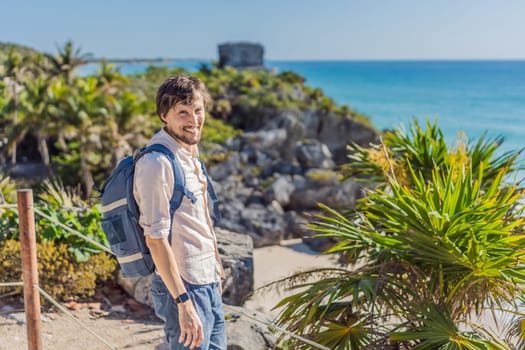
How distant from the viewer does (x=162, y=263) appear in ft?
7.89

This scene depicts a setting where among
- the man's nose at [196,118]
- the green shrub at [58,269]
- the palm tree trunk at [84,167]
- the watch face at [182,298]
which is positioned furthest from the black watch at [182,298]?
the palm tree trunk at [84,167]

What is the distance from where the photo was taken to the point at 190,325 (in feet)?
8.07

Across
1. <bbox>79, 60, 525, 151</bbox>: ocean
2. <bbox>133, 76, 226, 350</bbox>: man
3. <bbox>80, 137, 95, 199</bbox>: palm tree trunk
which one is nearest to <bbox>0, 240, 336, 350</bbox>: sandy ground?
<bbox>133, 76, 226, 350</bbox>: man

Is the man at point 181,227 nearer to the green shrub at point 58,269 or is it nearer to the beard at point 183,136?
the beard at point 183,136

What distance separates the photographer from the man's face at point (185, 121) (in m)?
2.56

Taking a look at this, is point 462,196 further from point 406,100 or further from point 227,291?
point 406,100

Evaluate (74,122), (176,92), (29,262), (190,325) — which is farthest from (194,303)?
(74,122)

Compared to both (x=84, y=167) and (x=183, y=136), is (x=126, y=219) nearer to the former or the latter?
(x=183, y=136)

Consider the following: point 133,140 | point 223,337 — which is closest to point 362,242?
point 223,337

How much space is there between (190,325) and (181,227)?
44 cm

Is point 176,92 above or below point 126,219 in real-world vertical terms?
above

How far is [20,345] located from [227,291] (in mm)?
2541

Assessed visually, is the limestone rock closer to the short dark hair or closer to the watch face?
the watch face

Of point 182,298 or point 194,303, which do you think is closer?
point 182,298
